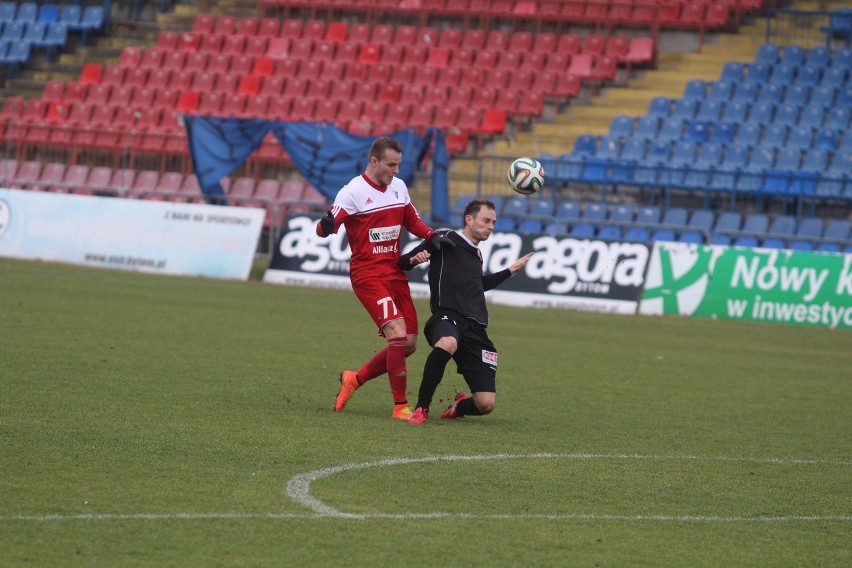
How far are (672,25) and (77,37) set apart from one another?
17.1 m

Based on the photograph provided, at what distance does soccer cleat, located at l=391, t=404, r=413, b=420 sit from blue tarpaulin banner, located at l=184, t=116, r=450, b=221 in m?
15.2

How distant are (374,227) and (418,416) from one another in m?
1.46

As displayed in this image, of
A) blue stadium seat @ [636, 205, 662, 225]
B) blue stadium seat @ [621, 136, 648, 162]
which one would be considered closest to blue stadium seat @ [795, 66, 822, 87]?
blue stadium seat @ [621, 136, 648, 162]

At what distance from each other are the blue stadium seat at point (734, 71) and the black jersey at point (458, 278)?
70.3 feet

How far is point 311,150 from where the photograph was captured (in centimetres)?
2628

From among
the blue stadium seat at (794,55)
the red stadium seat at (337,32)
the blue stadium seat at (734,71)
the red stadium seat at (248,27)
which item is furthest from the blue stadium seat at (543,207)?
the red stadium seat at (248,27)

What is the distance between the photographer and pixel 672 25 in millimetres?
32750

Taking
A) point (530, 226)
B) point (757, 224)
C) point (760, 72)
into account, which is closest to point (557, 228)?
point (530, 226)

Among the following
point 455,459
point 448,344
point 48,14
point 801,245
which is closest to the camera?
point 455,459

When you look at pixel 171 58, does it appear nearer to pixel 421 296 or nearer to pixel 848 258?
pixel 421 296

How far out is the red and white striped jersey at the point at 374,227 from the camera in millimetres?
10203

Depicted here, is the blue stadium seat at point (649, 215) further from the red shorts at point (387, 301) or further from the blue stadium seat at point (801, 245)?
the red shorts at point (387, 301)

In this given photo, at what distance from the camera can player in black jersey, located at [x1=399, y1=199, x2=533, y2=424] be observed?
10031 millimetres

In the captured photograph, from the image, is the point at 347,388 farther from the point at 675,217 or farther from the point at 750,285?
the point at 675,217
